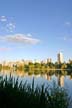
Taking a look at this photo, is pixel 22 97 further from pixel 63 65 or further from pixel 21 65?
pixel 21 65

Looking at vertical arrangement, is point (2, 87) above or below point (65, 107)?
above

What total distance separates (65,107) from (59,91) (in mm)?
1282

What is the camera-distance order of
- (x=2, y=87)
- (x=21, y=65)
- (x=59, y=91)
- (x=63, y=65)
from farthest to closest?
(x=21, y=65), (x=63, y=65), (x=59, y=91), (x=2, y=87)

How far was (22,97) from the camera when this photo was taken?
7375 mm

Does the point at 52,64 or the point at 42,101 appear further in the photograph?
the point at 52,64

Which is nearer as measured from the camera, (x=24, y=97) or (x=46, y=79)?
(x=24, y=97)

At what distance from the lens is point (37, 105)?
6.72 metres

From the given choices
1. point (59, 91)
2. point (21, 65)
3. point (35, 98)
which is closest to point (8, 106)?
point (35, 98)

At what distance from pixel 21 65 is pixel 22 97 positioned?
147713 millimetres

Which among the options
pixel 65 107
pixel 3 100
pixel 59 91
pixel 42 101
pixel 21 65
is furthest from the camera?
pixel 21 65

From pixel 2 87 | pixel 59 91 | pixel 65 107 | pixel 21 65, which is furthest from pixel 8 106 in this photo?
pixel 21 65

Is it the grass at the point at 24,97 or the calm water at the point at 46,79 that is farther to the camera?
the calm water at the point at 46,79

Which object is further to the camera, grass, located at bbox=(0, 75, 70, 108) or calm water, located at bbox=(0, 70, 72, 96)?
calm water, located at bbox=(0, 70, 72, 96)

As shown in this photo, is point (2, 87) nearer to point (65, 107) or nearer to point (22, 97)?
point (22, 97)
